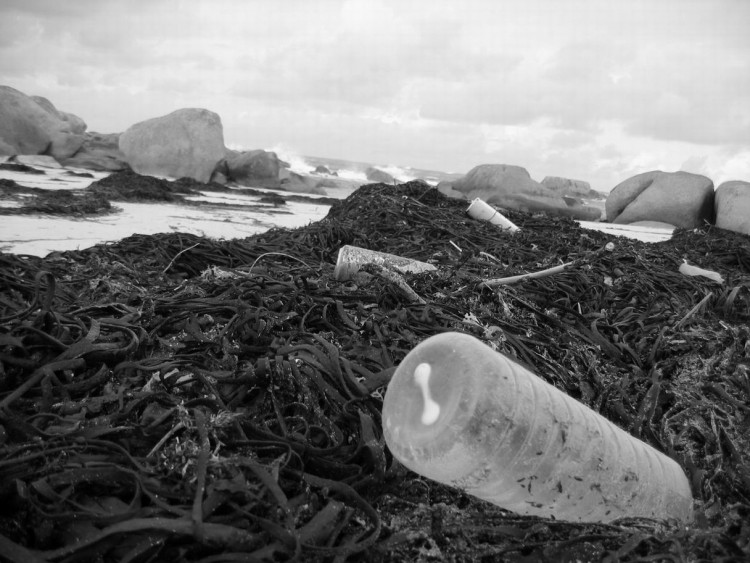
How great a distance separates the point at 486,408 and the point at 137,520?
0.80 metres

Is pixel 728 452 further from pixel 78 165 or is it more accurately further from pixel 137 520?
pixel 78 165

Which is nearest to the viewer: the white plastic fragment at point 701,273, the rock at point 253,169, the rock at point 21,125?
the white plastic fragment at point 701,273

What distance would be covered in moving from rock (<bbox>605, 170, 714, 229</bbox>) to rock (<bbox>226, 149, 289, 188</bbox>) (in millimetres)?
9064

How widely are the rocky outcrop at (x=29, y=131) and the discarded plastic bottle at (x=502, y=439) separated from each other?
1517cm

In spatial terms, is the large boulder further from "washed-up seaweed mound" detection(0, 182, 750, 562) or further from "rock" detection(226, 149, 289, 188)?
"washed-up seaweed mound" detection(0, 182, 750, 562)

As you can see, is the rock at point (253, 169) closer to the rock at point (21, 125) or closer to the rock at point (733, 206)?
the rock at point (21, 125)

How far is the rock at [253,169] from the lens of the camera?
588 inches

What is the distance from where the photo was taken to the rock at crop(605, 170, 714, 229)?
11.1 meters

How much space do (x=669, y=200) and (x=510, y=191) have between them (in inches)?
→ 137

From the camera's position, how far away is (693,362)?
2.31 metres

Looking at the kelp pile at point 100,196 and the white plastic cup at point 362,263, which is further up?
the kelp pile at point 100,196

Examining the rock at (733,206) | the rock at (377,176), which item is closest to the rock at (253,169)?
the rock at (733,206)

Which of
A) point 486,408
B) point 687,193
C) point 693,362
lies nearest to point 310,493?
point 486,408

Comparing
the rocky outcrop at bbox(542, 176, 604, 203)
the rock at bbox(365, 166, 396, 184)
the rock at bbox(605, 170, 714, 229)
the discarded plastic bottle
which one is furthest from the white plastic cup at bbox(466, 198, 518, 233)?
the rock at bbox(365, 166, 396, 184)
